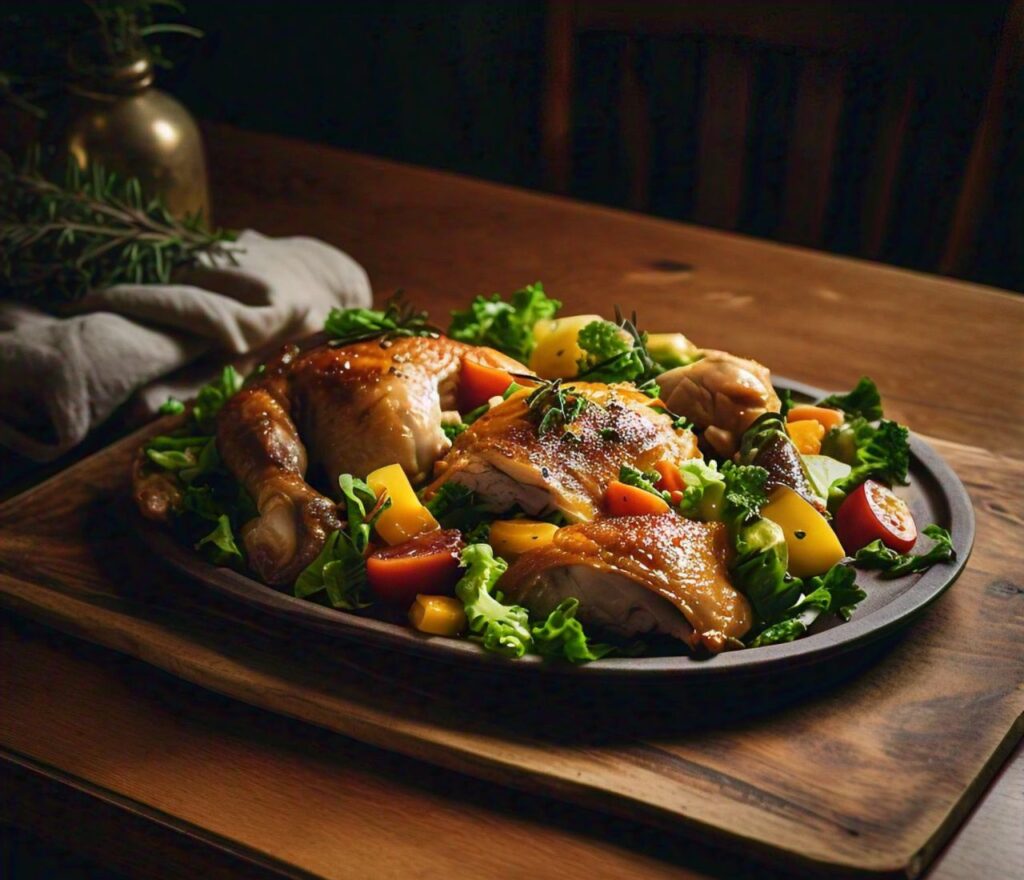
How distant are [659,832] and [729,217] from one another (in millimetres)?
2193

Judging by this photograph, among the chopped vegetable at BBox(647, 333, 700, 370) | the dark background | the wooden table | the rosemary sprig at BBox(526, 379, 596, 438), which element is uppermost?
the rosemary sprig at BBox(526, 379, 596, 438)

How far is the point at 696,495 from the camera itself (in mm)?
1721

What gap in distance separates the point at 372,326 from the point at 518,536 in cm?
57

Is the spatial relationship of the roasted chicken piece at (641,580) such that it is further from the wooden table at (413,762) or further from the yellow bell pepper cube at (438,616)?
the wooden table at (413,762)

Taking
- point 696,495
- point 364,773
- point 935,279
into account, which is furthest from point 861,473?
point 935,279

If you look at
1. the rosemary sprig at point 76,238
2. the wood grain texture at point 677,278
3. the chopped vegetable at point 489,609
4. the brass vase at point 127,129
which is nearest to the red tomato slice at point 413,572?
the chopped vegetable at point 489,609

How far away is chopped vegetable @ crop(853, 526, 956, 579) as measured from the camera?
1.73 m

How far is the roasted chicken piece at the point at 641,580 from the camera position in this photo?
5.10 feet

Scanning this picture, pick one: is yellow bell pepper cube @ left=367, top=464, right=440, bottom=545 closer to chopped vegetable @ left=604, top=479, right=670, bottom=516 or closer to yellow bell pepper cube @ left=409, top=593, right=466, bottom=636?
yellow bell pepper cube @ left=409, top=593, right=466, bottom=636

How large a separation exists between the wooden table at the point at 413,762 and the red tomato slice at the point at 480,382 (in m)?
0.61

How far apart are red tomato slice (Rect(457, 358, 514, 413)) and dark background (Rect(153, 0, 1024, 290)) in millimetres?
1706

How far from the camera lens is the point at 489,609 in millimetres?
1596

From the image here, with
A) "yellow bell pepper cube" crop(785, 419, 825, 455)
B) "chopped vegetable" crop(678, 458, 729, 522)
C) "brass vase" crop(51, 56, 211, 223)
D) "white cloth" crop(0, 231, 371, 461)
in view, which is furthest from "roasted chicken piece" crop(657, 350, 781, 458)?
"brass vase" crop(51, 56, 211, 223)

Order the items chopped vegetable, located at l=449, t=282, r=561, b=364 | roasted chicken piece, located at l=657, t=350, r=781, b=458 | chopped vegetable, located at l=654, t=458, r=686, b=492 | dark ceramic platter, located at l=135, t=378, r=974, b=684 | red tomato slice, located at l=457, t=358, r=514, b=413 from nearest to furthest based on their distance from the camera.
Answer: dark ceramic platter, located at l=135, t=378, r=974, b=684 → chopped vegetable, located at l=654, t=458, r=686, b=492 → roasted chicken piece, located at l=657, t=350, r=781, b=458 → red tomato slice, located at l=457, t=358, r=514, b=413 → chopped vegetable, located at l=449, t=282, r=561, b=364
